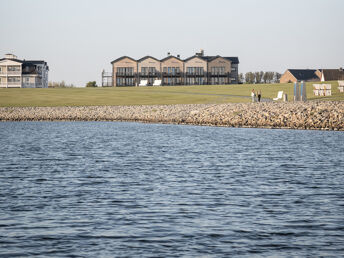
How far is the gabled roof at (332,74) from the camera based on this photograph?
15250cm

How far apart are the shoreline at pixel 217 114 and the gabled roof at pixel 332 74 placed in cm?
9200

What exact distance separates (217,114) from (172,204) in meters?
45.2

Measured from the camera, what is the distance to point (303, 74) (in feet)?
511

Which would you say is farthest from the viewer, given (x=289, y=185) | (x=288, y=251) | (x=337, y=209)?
(x=289, y=185)

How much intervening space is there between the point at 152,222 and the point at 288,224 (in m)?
3.08

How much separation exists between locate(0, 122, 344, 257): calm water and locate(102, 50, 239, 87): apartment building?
10290 cm

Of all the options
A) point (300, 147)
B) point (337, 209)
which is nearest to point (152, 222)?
point (337, 209)

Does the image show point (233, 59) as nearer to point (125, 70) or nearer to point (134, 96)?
point (125, 70)

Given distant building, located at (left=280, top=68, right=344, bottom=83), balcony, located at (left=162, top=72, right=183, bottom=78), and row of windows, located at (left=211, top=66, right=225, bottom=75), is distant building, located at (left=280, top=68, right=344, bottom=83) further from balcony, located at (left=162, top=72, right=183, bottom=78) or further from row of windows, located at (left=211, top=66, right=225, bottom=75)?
balcony, located at (left=162, top=72, right=183, bottom=78)

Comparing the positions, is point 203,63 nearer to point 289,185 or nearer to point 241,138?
point 241,138

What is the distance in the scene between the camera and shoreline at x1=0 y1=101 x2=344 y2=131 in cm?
5053

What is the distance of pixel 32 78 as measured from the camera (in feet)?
474

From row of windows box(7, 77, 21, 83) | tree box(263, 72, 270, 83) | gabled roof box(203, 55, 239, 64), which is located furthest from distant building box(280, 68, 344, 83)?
row of windows box(7, 77, 21, 83)

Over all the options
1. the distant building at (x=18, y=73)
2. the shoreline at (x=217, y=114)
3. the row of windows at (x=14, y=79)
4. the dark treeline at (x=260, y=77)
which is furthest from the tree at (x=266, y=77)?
the shoreline at (x=217, y=114)
